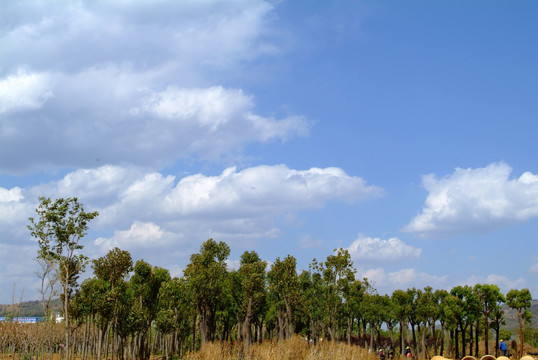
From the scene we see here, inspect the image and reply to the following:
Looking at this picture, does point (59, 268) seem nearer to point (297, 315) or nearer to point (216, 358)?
point (216, 358)

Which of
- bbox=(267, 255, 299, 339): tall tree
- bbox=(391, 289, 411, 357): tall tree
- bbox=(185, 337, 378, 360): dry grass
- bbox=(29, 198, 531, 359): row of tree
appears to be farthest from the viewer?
bbox=(391, 289, 411, 357): tall tree

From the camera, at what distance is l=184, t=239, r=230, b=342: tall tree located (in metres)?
45.5

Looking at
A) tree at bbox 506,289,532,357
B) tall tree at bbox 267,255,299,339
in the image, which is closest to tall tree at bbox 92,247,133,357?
tall tree at bbox 267,255,299,339

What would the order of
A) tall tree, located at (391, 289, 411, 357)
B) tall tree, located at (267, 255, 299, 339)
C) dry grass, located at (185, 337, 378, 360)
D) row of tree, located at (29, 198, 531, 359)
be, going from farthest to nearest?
tall tree, located at (391, 289, 411, 357), tall tree, located at (267, 255, 299, 339), row of tree, located at (29, 198, 531, 359), dry grass, located at (185, 337, 378, 360)

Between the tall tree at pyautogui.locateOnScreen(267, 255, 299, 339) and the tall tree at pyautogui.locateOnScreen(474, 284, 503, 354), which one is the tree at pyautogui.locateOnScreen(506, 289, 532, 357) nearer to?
the tall tree at pyautogui.locateOnScreen(474, 284, 503, 354)

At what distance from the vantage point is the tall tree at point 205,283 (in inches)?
1791

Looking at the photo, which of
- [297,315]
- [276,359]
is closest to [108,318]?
[276,359]

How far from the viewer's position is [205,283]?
45.8 meters

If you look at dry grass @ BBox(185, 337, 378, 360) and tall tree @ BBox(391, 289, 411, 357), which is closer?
dry grass @ BBox(185, 337, 378, 360)

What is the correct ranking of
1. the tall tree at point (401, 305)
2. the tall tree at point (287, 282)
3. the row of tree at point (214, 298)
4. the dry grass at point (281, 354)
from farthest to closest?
the tall tree at point (401, 305)
the tall tree at point (287, 282)
the row of tree at point (214, 298)
the dry grass at point (281, 354)

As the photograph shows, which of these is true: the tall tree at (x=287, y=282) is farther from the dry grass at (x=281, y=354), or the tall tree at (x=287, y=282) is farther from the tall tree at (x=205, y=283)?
the dry grass at (x=281, y=354)

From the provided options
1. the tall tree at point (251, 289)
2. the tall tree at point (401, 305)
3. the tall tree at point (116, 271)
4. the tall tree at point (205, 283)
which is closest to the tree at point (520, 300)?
the tall tree at point (401, 305)

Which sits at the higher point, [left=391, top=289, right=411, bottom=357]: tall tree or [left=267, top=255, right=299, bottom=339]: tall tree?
[left=267, top=255, right=299, bottom=339]: tall tree

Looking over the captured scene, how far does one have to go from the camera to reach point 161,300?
145 ft
